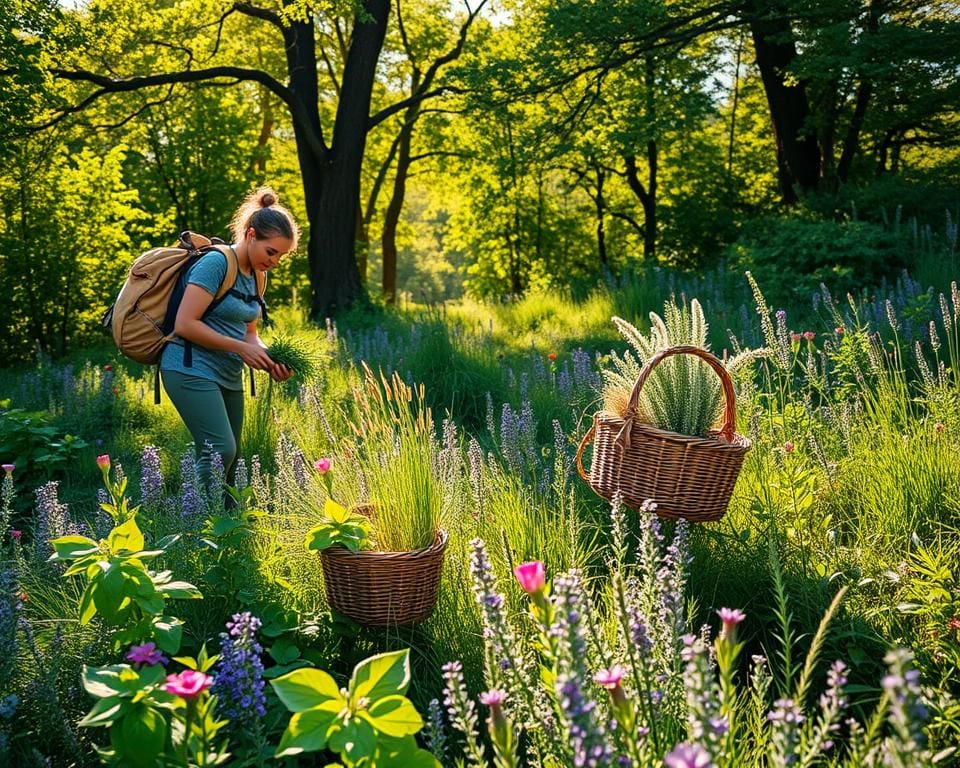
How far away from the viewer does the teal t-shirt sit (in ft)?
13.1

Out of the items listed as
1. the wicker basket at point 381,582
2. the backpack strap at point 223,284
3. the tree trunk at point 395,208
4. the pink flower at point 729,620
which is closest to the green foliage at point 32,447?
the backpack strap at point 223,284

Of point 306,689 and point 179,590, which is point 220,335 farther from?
point 306,689

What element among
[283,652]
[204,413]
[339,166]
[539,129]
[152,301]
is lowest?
[283,652]

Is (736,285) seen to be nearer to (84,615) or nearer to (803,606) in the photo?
(803,606)

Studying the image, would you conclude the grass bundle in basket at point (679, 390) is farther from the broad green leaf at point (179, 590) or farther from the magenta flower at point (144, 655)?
the magenta flower at point (144, 655)

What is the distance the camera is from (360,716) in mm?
1664

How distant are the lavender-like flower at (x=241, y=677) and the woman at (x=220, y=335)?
1813 mm

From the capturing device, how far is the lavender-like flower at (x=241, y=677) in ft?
6.44

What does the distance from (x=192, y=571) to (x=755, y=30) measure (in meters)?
12.2

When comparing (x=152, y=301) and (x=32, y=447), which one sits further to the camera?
(x=32, y=447)

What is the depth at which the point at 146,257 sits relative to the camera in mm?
4145

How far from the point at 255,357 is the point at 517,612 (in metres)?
1.96

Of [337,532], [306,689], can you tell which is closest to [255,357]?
[337,532]

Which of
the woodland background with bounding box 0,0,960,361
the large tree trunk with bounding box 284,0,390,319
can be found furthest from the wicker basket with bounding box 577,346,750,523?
the large tree trunk with bounding box 284,0,390,319
